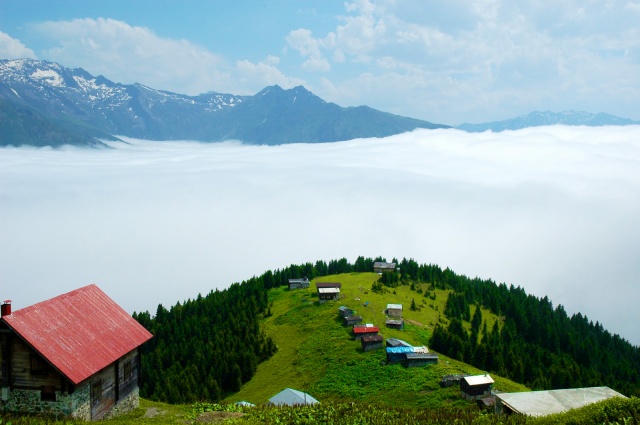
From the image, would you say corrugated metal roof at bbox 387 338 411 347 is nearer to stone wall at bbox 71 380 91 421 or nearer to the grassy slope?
the grassy slope

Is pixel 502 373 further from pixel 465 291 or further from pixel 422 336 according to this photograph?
pixel 465 291

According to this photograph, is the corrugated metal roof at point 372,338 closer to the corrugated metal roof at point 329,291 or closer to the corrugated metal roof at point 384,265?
the corrugated metal roof at point 329,291

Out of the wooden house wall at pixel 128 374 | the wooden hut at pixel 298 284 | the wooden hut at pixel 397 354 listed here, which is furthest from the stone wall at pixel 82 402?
the wooden hut at pixel 298 284

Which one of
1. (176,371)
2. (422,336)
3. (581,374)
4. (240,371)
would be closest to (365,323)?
(422,336)

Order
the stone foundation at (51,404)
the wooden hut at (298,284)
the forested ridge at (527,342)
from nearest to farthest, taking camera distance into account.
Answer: the stone foundation at (51,404) → the forested ridge at (527,342) → the wooden hut at (298,284)

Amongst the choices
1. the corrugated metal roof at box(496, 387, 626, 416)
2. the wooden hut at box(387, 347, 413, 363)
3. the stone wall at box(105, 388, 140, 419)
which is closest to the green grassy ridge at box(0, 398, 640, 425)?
the stone wall at box(105, 388, 140, 419)

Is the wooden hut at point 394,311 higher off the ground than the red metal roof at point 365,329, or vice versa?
the red metal roof at point 365,329

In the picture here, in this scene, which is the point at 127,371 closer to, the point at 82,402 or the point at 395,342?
the point at 82,402
